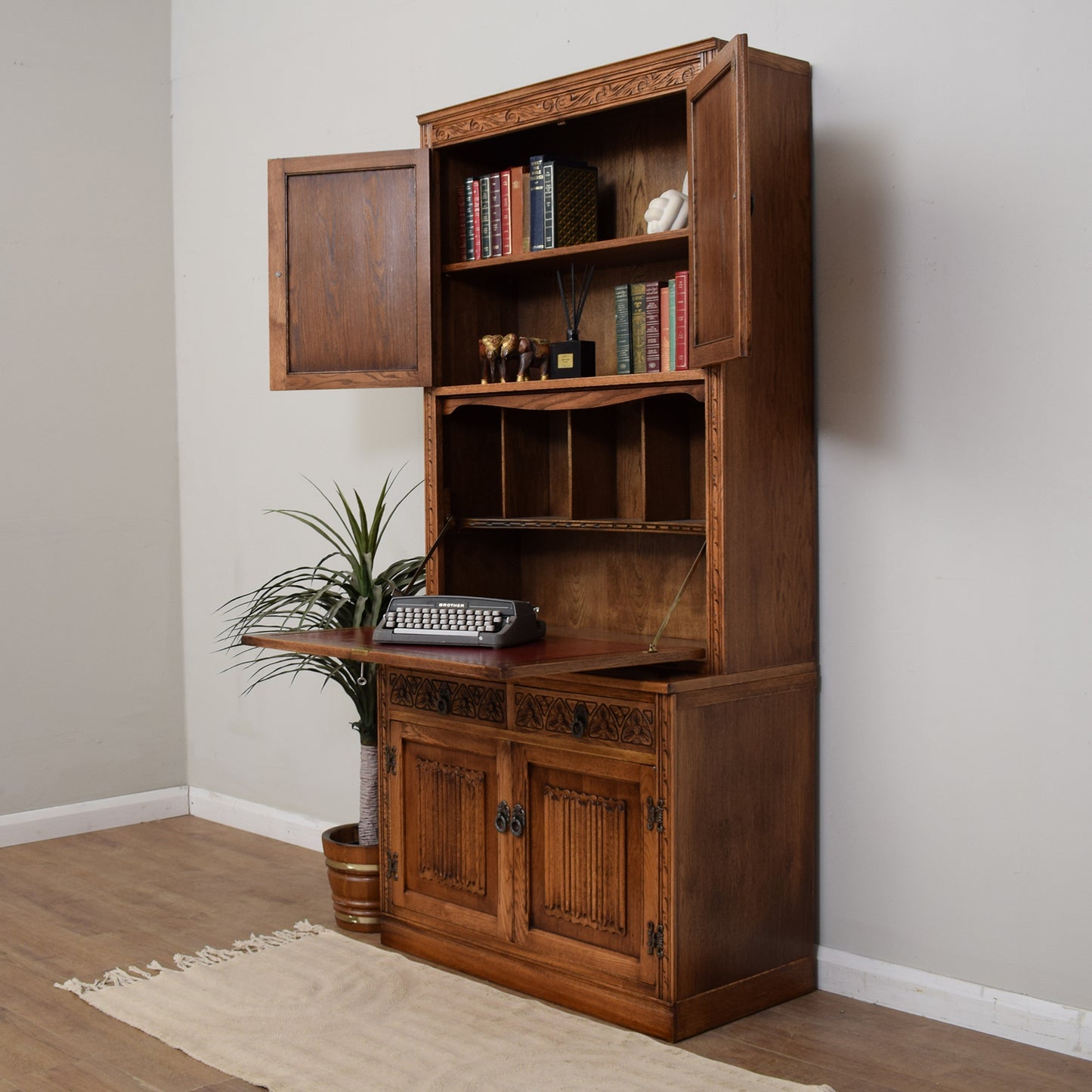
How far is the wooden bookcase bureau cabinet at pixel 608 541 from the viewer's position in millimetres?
3059

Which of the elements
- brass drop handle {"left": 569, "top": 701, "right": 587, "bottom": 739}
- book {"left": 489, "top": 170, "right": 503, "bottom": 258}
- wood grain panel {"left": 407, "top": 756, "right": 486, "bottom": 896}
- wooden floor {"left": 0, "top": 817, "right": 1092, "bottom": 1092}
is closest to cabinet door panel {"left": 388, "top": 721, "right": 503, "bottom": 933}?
wood grain panel {"left": 407, "top": 756, "right": 486, "bottom": 896}

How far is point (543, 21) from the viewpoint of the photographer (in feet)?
13.1

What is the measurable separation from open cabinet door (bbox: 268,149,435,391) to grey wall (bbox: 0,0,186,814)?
1692 mm

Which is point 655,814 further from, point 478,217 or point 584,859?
point 478,217

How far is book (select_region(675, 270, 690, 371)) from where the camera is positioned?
10.8 ft

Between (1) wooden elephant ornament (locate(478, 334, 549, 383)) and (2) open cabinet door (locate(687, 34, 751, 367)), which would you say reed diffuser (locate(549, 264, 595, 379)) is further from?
(2) open cabinet door (locate(687, 34, 751, 367))

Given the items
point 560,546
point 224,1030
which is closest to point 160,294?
point 560,546

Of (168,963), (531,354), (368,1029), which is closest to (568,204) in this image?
(531,354)

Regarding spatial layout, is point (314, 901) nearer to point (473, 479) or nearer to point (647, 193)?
point (473, 479)

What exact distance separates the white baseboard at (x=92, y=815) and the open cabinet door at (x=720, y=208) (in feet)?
11.1

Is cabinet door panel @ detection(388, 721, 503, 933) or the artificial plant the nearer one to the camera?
cabinet door panel @ detection(388, 721, 503, 933)

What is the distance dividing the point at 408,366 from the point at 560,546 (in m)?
0.70

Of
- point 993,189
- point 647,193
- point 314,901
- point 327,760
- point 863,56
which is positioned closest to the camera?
point 993,189

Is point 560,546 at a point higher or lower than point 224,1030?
higher
